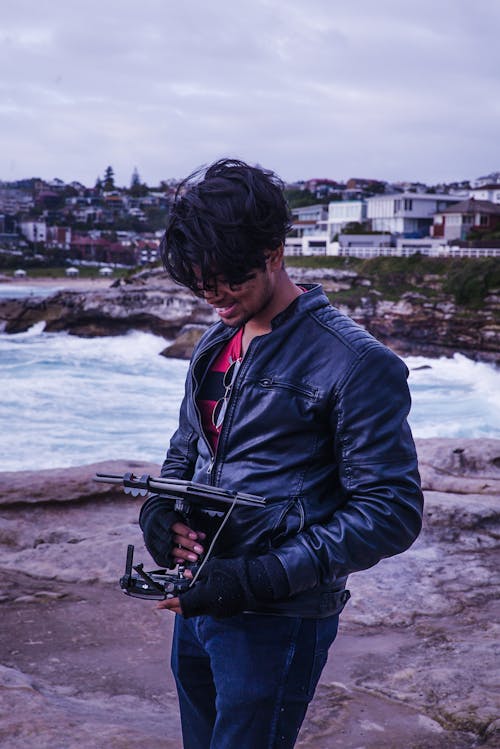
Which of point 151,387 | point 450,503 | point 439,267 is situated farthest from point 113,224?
point 450,503

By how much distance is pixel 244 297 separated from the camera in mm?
1852

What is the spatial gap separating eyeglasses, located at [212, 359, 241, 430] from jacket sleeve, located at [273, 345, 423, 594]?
10.5 inches

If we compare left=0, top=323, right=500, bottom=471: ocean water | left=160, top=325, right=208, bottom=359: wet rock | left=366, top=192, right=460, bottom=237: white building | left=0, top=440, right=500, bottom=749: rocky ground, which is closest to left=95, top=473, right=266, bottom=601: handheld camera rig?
left=0, top=440, right=500, bottom=749: rocky ground

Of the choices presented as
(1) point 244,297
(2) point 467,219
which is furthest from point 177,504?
(2) point 467,219

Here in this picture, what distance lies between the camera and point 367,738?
312 cm

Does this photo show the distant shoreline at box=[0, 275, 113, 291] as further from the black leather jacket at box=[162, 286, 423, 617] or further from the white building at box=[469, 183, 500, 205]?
the black leather jacket at box=[162, 286, 423, 617]

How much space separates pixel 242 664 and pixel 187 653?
8.6 inches

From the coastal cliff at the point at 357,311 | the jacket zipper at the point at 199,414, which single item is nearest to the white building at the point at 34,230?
the coastal cliff at the point at 357,311

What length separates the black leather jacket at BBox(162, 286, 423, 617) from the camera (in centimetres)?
174

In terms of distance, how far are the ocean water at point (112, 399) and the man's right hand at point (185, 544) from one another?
433 inches

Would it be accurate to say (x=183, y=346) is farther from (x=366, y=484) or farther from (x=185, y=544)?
(x=366, y=484)

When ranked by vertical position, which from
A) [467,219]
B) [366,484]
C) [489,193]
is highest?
[489,193]

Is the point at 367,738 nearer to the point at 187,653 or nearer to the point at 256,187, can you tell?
the point at 187,653

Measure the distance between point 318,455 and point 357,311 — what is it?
103ft
